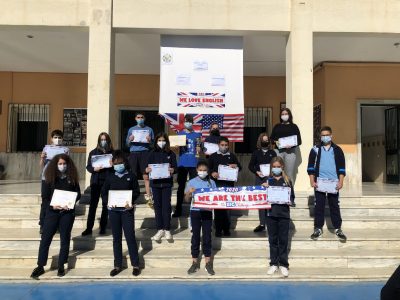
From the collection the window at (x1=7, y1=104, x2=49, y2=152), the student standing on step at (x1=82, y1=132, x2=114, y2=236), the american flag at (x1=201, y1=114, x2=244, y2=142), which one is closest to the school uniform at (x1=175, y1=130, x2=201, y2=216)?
the student standing on step at (x1=82, y1=132, x2=114, y2=236)

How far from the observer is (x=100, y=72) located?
9367mm

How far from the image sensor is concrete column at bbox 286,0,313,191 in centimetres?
946

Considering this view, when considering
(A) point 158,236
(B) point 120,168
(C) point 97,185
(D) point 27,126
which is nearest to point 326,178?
(A) point 158,236

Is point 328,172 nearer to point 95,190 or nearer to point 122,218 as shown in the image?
point 122,218

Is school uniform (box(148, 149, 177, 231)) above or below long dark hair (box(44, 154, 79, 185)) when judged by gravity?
below

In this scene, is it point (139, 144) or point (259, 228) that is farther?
point (139, 144)

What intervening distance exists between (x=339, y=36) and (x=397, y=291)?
9.06 meters

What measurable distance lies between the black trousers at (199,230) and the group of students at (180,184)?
0.01 m

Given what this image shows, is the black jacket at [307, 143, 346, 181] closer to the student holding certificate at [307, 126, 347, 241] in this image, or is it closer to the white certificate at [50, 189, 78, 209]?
the student holding certificate at [307, 126, 347, 241]

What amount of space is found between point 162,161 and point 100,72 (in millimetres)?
3367

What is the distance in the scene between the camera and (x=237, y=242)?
6984 millimetres

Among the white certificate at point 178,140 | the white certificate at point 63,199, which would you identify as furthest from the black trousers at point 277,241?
the white certificate at point 63,199

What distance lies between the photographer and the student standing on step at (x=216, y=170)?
7.19m

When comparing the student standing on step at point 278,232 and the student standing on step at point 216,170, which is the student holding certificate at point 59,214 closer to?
the student standing on step at point 216,170
